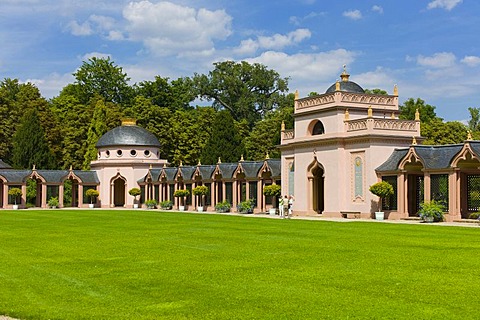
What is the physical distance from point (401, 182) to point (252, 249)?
74.9ft

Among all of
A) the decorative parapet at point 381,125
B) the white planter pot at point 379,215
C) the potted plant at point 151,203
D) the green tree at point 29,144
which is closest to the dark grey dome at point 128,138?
the potted plant at point 151,203

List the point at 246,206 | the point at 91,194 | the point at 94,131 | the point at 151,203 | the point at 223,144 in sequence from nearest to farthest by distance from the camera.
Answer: the point at 246,206
the point at 151,203
the point at 91,194
the point at 223,144
the point at 94,131

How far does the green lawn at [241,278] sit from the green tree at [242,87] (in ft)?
274

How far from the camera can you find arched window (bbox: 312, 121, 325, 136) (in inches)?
1855

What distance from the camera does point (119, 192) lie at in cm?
7719

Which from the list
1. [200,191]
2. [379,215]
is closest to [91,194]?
[200,191]

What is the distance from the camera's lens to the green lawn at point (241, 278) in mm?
11258

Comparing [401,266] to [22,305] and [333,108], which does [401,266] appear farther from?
[333,108]

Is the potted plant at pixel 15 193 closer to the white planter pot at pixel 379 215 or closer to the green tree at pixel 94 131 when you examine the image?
the green tree at pixel 94 131

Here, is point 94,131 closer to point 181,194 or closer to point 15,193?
point 15,193

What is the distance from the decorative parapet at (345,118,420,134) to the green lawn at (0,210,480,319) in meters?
19.4

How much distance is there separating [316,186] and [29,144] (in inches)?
1645

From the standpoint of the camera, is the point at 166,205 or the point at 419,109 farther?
the point at 419,109

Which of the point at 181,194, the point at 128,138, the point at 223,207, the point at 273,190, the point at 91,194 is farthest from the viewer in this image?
the point at 128,138
